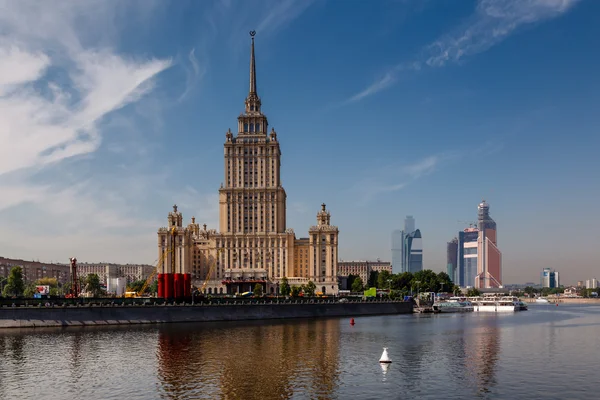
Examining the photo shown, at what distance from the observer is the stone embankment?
126438 mm

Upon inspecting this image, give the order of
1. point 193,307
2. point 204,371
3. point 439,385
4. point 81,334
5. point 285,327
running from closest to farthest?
point 439,385
point 204,371
point 81,334
point 285,327
point 193,307

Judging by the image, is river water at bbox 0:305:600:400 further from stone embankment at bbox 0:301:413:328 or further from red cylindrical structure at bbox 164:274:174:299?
red cylindrical structure at bbox 164:274:174:299

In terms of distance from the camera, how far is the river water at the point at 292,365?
58781 mm

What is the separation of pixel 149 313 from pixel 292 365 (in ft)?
Result: 239

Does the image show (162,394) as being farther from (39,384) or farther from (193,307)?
(193,307)

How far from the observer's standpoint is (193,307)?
143m

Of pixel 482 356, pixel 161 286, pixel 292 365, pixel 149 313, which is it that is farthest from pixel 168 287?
pixel 482 356

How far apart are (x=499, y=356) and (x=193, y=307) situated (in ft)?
261

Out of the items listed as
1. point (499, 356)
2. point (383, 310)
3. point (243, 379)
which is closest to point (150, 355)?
point (243, 379)

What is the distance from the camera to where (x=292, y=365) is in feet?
240

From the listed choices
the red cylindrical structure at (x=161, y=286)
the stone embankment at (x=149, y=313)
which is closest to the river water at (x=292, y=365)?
the stone embankment at (x=149, y=313)

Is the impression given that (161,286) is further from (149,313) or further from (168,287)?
(149,313)

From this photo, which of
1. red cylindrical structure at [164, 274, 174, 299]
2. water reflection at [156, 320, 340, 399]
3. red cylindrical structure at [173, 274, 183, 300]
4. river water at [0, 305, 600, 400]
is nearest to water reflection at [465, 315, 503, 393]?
river water at [0, 305, 600, 400]

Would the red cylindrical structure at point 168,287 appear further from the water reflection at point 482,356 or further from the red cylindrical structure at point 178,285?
the water reflection at point 482,356
